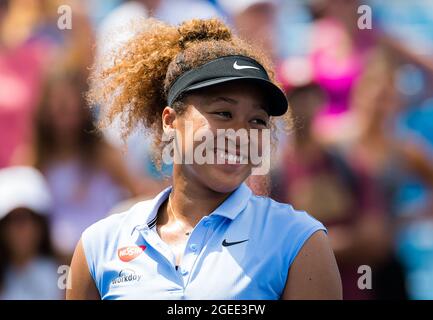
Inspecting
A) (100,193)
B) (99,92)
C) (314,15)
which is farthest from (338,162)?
(99,92)

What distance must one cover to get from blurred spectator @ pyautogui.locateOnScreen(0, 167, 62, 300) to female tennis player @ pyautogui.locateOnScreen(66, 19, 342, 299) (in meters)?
1.75

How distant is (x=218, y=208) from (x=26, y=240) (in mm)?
2194

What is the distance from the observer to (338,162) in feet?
13.8

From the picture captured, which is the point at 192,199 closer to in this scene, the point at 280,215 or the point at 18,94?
the point at 280,215

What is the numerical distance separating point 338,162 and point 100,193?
1.26 metres

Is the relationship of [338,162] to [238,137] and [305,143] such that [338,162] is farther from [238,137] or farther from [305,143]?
[238,137]

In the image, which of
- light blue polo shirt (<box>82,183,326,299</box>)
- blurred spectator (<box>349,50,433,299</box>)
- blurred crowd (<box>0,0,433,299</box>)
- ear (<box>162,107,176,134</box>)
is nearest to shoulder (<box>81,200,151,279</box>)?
light blue polo shirt (<box>82,183,326,299</box>)

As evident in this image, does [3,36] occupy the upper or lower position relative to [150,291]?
upper

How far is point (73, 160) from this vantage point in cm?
448

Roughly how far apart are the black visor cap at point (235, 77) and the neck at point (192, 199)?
0.85 ft

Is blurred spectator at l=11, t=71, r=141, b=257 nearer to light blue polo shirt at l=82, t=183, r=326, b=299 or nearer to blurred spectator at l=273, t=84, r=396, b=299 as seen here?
blurred spectator at l=273, t=84, r=396, b=299

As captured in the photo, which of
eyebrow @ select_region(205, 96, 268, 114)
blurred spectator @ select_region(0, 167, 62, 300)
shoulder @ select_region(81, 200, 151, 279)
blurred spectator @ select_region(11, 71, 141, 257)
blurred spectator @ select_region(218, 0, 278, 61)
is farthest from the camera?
blurred spectator @ select_region(218, 0, 278, 61)

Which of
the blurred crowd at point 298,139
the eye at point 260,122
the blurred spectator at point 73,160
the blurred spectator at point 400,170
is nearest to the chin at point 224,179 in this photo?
the eye at point 260,122

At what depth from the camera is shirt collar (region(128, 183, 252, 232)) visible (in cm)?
234
